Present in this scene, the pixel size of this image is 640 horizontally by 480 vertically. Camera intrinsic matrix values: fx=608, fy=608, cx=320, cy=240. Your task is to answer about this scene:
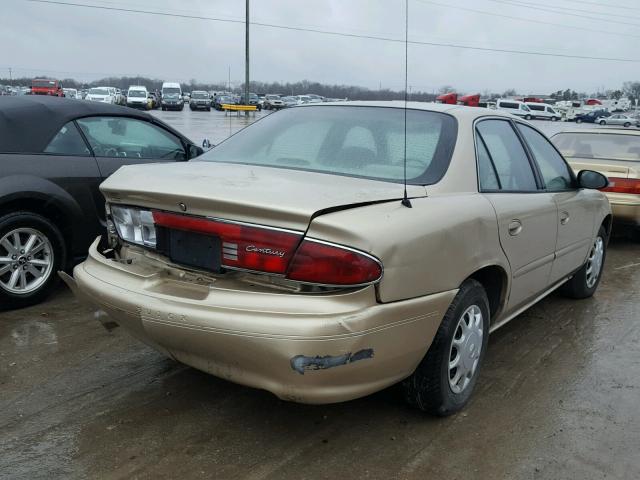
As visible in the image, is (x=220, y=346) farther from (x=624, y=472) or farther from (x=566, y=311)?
(x=566, y=311)

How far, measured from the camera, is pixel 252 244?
8.04 ft

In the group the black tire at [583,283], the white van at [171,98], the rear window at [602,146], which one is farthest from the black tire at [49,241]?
the white van at [171,98]

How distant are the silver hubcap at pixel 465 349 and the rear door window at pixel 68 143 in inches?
131

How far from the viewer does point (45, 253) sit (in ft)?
14.9

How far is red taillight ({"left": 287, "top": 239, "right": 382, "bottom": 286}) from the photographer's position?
7.68ft

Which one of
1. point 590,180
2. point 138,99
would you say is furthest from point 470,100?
point 138,99

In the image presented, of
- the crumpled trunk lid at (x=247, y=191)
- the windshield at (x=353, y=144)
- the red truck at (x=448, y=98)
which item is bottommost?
the crumpled trunk lid at (x=247, y=191)

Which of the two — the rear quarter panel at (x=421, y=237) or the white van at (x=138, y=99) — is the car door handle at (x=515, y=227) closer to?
the rear quarter panel at (x=421, y=237)

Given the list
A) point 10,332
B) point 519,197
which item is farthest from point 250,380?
point 10,332

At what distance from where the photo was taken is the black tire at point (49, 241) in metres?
4.30

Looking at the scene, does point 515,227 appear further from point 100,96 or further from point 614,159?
point 100,96

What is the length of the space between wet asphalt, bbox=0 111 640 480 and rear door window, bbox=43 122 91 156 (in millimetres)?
1415

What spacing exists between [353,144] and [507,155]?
1.03 metres

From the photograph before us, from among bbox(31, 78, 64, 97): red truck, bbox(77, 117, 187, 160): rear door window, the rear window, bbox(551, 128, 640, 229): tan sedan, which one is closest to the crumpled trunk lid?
bbox(77, 117, 187, 160): rear door window
